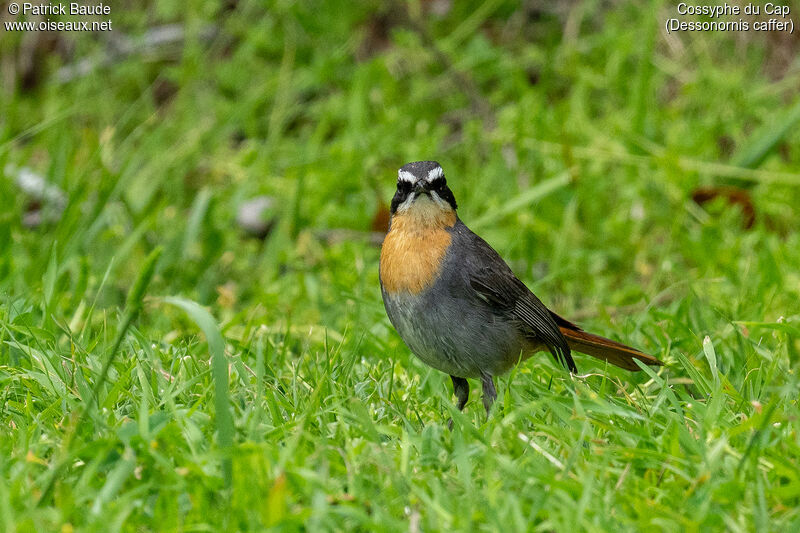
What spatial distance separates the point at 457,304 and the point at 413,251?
302 mm

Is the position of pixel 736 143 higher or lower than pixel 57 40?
lower

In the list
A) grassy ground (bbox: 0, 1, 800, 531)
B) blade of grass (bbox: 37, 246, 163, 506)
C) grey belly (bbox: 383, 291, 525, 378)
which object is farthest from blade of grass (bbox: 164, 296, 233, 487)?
grey belly (bbox: 383, 291, 525, 378)

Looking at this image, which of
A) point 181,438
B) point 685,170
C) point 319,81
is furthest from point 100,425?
point 319,81

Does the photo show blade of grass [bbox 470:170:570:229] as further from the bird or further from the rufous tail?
the rufous tail

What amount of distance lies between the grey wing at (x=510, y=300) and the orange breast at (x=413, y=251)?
0.43 ft

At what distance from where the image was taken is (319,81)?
26.7 feet

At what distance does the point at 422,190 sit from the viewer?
14.2 feet

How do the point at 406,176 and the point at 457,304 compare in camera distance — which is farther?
the point at 406,176

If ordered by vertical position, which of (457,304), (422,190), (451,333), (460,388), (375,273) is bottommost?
(460,388)

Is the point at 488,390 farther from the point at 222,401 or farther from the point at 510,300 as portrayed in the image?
the point at 222,401

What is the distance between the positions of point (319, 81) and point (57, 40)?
3.18 m

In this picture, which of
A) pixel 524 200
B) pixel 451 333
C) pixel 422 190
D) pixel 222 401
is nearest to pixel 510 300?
pixel 451 333

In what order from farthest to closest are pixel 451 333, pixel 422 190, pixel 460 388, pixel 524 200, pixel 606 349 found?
pixel 524 200 → pixel 460 388 → pixel 422 190 → pixel 606 349 → pixel 451 333

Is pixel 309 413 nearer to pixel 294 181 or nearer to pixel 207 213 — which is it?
pixel 207 213
